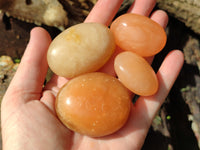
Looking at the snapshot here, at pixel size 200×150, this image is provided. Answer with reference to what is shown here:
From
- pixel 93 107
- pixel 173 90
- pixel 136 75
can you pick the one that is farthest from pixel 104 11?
pixel 173 90

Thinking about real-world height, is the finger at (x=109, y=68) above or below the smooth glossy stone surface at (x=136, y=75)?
below

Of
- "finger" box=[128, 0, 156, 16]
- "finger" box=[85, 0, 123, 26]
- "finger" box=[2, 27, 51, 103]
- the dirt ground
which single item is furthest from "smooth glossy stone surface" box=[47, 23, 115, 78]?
the dirt ground

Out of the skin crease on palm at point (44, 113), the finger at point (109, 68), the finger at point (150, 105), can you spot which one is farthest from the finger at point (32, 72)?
the finger at point (150, 105)

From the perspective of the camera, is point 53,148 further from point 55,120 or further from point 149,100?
point 149,100

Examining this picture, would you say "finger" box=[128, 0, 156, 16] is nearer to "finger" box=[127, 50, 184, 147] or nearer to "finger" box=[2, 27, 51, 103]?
"finger" box=[127, 50, 184, 147]

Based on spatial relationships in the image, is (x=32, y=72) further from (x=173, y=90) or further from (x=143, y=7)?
(x=173, y=90)

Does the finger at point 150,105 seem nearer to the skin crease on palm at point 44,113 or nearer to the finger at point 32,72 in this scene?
the skin crease on palm at point 44,113

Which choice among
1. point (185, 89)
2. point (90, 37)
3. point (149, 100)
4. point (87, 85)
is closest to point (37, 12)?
point (90, 37)

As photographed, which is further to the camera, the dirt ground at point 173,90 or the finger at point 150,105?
the dirt ground at point 173,90
